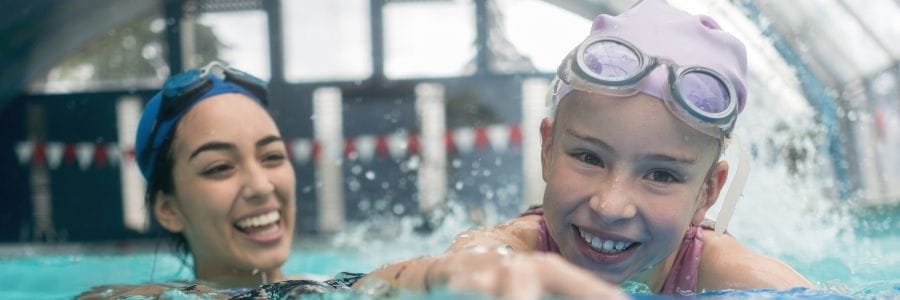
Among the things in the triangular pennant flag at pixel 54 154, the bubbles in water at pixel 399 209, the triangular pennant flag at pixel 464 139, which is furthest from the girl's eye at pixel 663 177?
the triangular pennant flag at pixel 54 154

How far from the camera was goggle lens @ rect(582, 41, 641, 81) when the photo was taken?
240cm

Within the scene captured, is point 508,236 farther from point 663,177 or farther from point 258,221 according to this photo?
point 258,221

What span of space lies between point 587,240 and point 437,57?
6620 mm

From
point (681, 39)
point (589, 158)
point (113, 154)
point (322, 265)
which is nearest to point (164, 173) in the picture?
point (589, 158)

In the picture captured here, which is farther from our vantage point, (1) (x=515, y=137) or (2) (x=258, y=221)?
(1) (x=515, y=137)

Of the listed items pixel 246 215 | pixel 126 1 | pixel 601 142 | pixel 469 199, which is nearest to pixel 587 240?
pixel 601 142

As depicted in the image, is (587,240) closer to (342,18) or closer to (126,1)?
(342,18)

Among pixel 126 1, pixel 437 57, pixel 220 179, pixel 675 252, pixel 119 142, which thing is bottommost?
pixel 675 252

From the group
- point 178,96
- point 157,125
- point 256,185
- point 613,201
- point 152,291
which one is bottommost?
point 152,291

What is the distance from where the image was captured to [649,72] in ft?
7.91

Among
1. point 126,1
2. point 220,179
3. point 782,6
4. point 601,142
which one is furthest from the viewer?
point 126,1

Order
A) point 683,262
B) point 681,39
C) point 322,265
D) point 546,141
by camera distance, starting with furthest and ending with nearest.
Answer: point 322,265
point 683,262
point 546,141
point 681,39

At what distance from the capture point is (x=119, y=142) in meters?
8.45

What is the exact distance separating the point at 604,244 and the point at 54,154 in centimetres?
744
